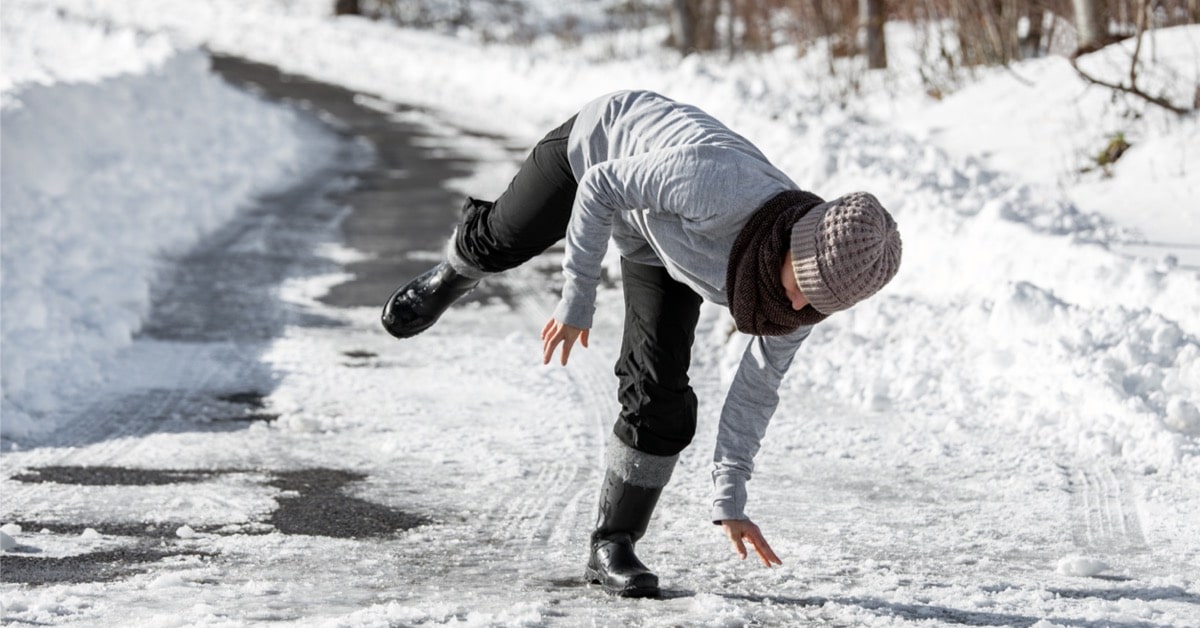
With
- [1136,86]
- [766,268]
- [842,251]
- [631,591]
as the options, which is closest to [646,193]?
[766,268]

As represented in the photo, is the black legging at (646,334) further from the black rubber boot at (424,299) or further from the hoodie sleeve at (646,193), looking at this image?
the black rubber boot at (424,299)

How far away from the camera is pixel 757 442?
146 inches

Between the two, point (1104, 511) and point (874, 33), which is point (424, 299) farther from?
point (874, 33)

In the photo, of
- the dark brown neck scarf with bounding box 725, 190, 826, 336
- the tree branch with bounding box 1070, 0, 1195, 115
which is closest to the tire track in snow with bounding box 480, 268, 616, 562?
the dark brown neck scarf with bounding box 725, 190, 826, 336

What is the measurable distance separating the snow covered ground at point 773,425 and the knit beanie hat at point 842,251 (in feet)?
3.17

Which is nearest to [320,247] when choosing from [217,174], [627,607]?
[217,174]

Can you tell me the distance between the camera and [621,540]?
3.94 meters

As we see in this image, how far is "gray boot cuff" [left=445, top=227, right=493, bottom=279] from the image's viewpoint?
4.51 meters

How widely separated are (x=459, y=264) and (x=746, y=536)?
1.41 metres

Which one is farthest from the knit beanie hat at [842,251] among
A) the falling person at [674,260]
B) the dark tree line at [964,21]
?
the dark tree line at [964,21]

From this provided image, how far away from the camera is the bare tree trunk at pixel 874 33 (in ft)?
55.2

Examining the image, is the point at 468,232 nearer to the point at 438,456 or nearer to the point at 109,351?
the point at 438,456

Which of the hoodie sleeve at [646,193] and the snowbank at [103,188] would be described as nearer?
the hoodie sleeve at [646,193]

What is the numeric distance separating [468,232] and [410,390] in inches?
78.0
